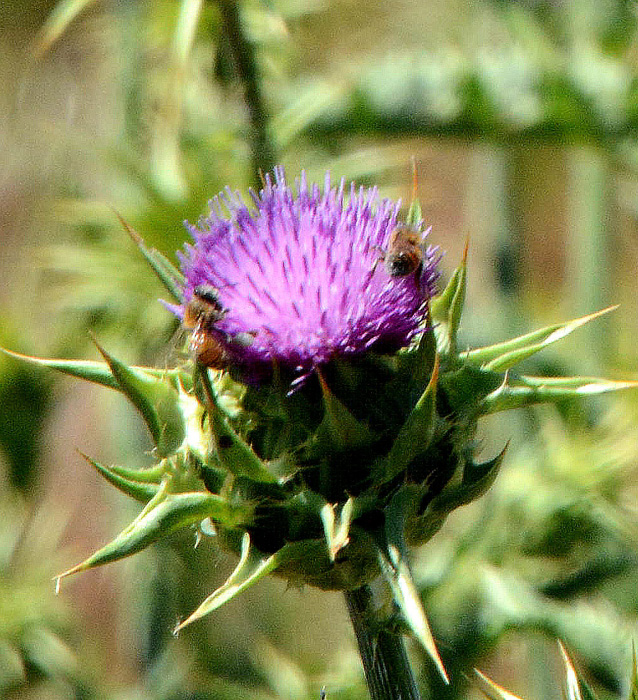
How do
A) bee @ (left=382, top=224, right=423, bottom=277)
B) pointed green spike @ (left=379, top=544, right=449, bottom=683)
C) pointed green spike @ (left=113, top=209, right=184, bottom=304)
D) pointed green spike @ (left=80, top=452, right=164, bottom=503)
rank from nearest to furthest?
pointed green spike @ (left=379, top=544, right=449, bottom=683) → pointed green spike @ (left=80, top=452, right=164, bottom=503) → bee @ (left=382, top=224, right=423, bottom=277) → pointed green spike @ (left=113, top=209, right=184, bottom=304)

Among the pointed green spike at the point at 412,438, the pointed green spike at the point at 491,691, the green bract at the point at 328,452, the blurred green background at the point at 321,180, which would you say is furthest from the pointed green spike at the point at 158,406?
the blurred green background at the point at 321,180

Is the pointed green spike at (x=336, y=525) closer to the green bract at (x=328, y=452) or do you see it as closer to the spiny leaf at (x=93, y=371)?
the green bract at (x=328, y=452)

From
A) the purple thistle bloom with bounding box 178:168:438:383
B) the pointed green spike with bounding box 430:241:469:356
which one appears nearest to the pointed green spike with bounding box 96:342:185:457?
the purple thistle bloom with bounding box 178:168:438:383

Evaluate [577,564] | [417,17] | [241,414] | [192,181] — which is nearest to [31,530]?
[192,181]

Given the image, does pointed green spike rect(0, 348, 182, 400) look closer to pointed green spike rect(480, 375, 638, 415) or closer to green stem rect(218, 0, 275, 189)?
pointed green spike rect(480, 375, 638, 415)

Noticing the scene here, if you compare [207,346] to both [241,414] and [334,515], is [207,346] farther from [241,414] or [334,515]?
[334,515]

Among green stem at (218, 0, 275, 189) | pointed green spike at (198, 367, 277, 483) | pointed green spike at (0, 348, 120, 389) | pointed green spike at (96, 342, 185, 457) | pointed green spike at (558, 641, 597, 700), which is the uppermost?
green stem at (218, 0, 275, 189)
